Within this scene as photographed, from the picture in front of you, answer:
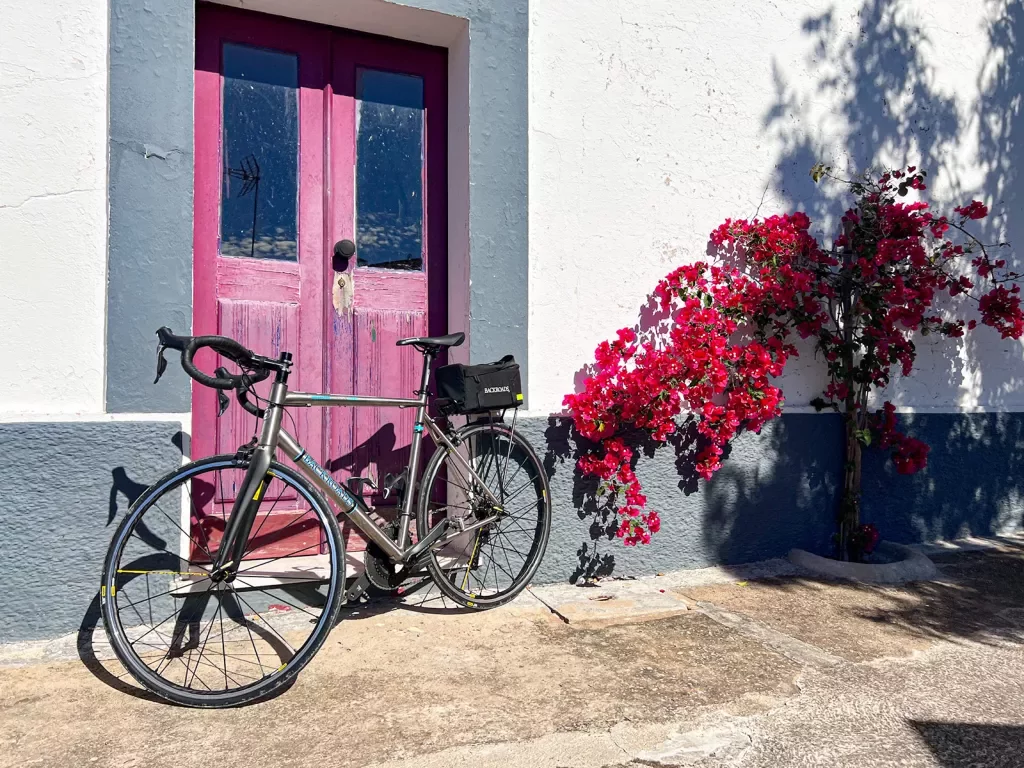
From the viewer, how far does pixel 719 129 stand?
14.5 ft

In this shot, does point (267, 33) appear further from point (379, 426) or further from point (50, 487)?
point (50, 487)

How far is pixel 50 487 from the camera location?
9.90ft

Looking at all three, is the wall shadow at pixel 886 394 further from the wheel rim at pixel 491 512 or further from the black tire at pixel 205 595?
the black tire at pixel 205 595

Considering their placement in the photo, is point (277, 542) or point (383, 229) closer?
point (277, 542)

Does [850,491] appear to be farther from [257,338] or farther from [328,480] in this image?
[257,338]

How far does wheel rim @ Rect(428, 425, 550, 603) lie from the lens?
3607mm

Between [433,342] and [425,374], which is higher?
[433,342]

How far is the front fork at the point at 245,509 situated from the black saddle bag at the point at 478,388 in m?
0.94

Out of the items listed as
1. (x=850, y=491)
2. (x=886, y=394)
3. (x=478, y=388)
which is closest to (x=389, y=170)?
(x=478, y=388)

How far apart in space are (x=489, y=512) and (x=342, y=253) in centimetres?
147

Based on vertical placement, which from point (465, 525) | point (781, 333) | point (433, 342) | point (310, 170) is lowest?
point (465, 525)

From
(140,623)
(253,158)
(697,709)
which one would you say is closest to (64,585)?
(140,623)

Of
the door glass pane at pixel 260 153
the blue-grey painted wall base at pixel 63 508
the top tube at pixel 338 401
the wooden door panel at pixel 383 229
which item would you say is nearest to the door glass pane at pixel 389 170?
the wooden door panel at pixel 383 229

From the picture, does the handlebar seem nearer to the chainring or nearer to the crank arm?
the chainring
